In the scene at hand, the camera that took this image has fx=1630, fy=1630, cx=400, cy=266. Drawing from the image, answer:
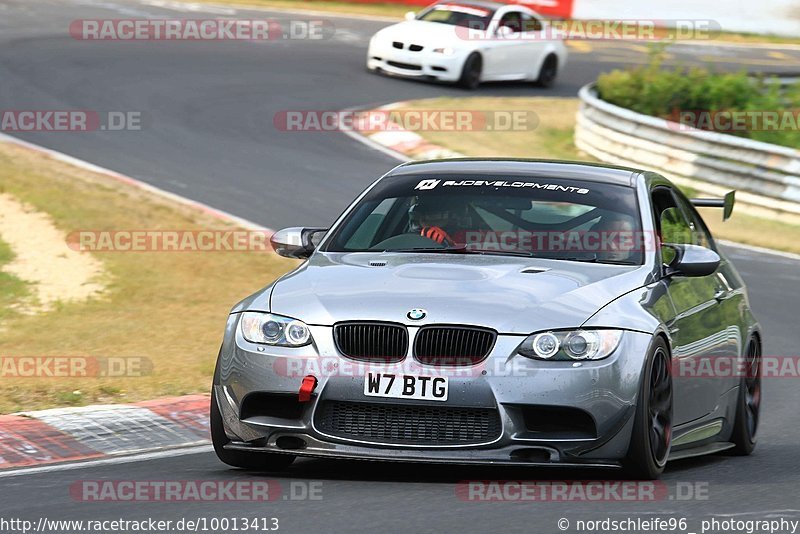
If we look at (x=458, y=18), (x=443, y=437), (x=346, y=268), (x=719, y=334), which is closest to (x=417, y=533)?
(x=443, y=437)

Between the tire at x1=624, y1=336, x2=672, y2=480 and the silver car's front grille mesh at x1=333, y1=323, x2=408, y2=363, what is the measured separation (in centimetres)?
101

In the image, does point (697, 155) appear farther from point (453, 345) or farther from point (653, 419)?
point (453, 345)

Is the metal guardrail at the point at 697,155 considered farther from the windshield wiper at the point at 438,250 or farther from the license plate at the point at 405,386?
the license plate at the point at 405,386

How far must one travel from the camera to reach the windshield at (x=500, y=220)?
7766mm

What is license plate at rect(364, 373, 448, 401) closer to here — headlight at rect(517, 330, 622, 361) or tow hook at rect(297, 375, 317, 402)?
tow hook at rect(297, 375, 317, 402)

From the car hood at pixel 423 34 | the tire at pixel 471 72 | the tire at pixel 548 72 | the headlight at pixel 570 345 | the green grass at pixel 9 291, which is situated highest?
the headlight at pixel 570 345

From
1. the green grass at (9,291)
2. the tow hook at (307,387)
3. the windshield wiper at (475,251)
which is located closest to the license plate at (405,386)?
the tow hook at (307,387)

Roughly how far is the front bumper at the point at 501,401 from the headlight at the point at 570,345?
0.11 ft

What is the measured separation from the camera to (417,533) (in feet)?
18.6

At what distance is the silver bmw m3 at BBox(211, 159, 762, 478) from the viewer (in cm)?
659

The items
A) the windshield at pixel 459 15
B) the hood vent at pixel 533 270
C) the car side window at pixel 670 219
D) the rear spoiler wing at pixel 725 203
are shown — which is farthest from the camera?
the windshield at pixel 459 15

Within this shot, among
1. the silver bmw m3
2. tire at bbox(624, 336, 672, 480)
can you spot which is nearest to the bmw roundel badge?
the silver bmw m3

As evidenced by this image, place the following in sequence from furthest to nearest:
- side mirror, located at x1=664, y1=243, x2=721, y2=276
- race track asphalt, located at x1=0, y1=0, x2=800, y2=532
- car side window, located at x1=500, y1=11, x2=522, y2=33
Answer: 1. car side window, located at x1=500, y1=11, x2=522, y2=33
2. side mirror, located at x1=664, y1=243, x2=721, y2=276
3. race track asphalt, located at x1=0, y1=0, x2=800, y2=532

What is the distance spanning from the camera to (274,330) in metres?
6.88
